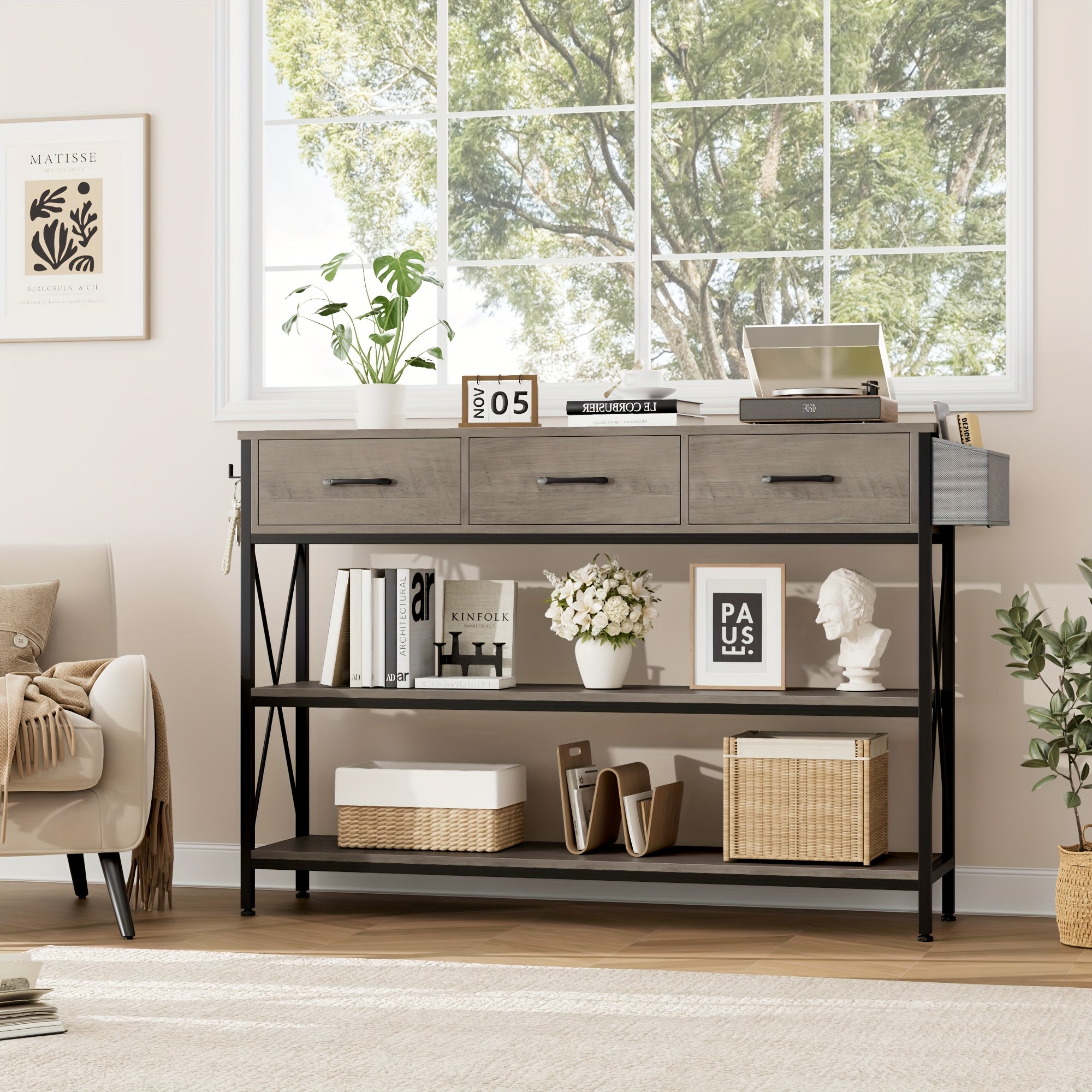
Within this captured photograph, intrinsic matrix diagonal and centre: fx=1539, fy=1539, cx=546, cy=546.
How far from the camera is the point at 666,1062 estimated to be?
2234mm

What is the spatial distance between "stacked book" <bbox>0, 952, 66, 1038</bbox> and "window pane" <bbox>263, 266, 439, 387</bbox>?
197 cm

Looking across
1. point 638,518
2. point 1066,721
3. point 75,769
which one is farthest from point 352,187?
point 1066,721

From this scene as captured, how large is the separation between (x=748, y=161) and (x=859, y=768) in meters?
1.54

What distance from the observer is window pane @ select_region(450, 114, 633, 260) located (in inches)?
152

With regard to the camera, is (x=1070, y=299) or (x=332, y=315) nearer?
(x=1070, y=299)

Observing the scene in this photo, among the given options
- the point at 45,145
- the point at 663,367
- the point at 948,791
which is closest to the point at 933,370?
the point at 663,367

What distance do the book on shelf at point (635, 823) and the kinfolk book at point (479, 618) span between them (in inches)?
15.7

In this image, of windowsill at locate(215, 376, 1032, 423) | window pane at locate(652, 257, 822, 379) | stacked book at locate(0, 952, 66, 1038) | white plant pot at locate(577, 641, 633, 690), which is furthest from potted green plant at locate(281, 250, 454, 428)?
stacked book at locate(0, 952, 66, 1038)

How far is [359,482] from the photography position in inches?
131

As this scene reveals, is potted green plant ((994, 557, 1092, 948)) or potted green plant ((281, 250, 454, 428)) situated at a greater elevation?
potted green plant ((281, 250, 454, 428))

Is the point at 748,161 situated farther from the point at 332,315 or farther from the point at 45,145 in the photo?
the point at 45,145

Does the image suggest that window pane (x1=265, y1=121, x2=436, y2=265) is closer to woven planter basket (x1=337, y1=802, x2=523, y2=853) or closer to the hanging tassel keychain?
the hanging tassel keychain

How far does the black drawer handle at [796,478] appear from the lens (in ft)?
10.2

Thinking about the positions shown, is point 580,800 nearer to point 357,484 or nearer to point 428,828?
point 428,828
